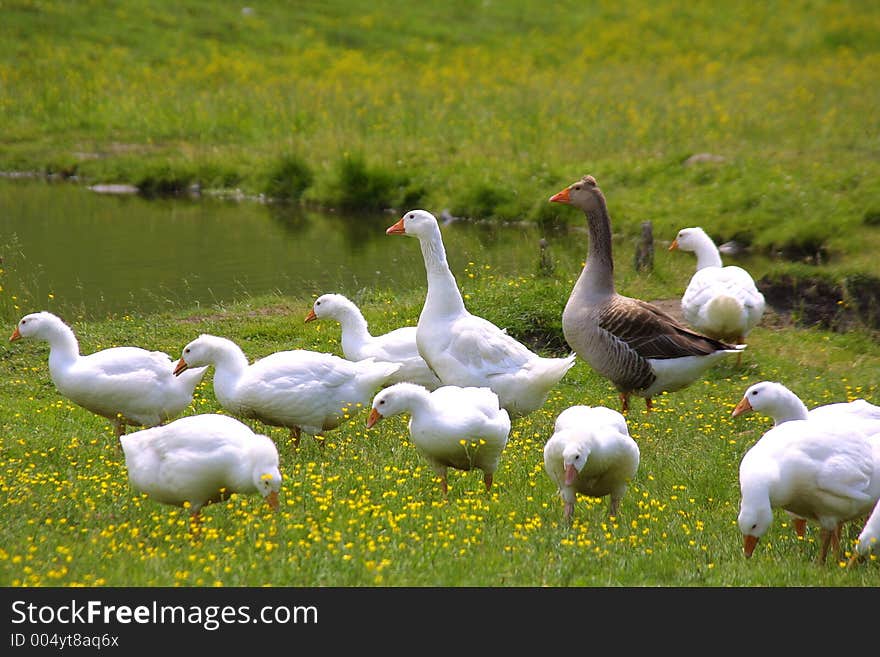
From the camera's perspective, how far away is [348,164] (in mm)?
26828

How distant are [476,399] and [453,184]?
17.6 metres

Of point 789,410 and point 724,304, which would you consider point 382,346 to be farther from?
point 789,410

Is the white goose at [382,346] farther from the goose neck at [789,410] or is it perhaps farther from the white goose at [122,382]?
the goose neck at [789,410]

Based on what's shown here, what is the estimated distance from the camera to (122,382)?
31.7 feet

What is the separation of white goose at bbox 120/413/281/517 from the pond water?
310 inches

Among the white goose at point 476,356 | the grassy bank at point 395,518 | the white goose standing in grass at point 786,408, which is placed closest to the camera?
the grassy bank at point 395,518

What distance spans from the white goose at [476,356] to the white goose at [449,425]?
1652mm

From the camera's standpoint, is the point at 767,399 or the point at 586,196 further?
the point at 586,196

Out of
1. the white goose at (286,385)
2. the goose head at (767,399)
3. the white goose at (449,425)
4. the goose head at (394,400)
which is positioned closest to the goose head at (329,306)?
the white goose at (286,385)

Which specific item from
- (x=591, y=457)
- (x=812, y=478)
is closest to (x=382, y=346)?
(x=591, y=457)

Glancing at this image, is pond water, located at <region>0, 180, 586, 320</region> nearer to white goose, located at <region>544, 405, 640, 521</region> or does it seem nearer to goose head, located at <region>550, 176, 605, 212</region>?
goose head, located at <region>550, 176, 605, 212</region>

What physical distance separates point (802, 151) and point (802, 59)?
17.1 metres

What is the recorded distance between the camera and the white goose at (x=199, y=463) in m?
7.66

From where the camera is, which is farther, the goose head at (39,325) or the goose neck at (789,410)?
the goose head at (39,325)
